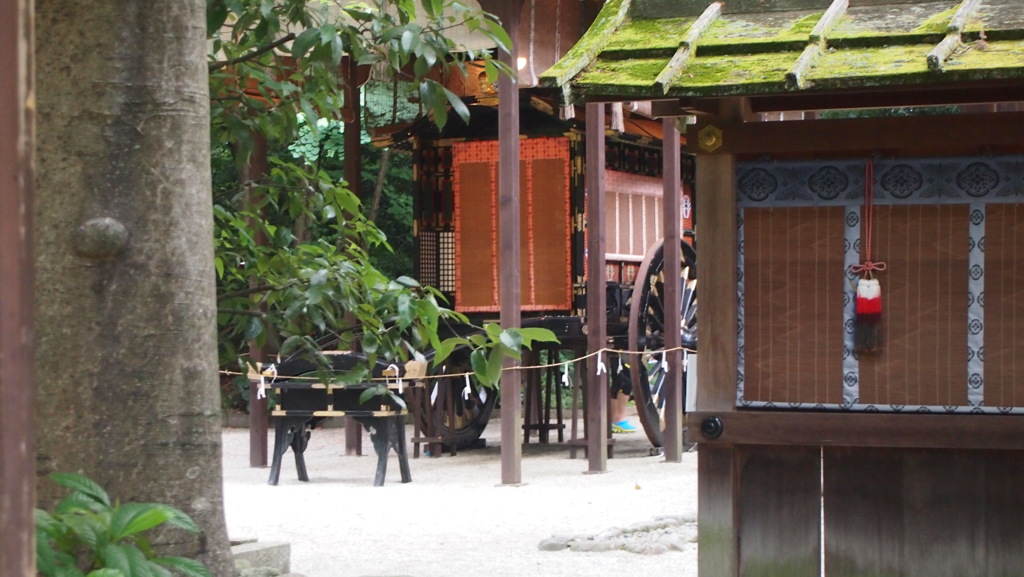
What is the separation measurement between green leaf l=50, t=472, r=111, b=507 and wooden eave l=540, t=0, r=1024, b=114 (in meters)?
2.14

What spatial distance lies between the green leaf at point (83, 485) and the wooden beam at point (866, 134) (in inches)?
103

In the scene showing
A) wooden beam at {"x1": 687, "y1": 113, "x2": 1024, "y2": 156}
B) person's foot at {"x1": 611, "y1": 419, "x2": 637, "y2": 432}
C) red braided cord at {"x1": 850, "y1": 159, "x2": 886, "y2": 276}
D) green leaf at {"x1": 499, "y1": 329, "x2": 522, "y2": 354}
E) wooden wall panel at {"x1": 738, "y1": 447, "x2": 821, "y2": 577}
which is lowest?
person's foot at {"x1": 611, "y1": 419, "x2": 637, "y2": 432}

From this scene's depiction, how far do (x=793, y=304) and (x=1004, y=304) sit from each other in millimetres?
795

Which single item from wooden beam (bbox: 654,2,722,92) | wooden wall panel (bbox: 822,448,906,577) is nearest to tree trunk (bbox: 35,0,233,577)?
wooden beam (bbox: 654,2,722,92)

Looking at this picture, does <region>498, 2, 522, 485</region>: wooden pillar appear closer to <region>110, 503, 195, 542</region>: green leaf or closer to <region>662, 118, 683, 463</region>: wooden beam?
<region>662, 118, 683, 463</region>: wooden beam

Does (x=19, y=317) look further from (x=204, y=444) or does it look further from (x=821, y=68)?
(x=821, y=68)

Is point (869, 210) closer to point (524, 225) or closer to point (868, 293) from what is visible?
point (868, 293)

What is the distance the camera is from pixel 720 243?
5438 millimetres

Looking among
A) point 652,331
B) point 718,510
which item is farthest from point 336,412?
point 718,510

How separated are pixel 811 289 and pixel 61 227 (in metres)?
2.84

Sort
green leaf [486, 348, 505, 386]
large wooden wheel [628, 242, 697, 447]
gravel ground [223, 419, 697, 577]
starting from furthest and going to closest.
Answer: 1. large wooden wheel [628, 242, 697, 447]
2. gravel ground [223, 419, 697, 577]
3. green leaf [486, 348, 505, 386]

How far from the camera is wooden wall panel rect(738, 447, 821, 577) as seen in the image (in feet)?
17.9

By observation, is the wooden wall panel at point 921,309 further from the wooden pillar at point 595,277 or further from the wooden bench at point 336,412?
the wooden pillar at point 595,277

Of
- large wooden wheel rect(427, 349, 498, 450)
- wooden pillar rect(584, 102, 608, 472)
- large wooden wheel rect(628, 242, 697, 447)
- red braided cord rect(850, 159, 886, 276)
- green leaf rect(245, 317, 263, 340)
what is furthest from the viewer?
large wooden wheel rect(427, 349, 498, 450)
